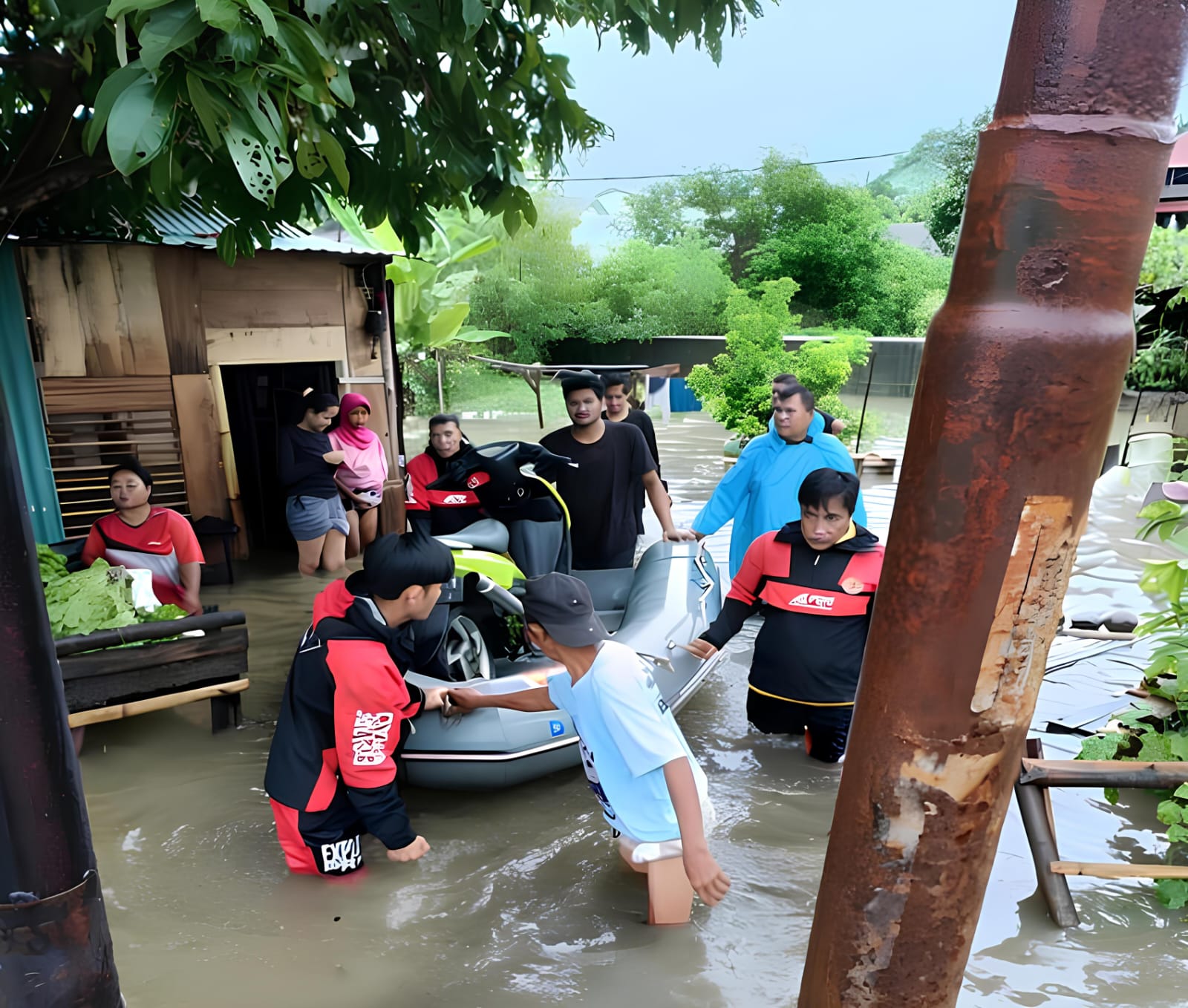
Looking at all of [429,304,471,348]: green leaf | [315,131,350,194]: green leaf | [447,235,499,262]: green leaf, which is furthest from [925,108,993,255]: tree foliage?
[315,131,350,194]: green leaf

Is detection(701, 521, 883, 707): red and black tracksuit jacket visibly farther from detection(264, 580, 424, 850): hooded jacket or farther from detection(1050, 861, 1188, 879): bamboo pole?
detection(264, 580, 424, 850): hooded jacket

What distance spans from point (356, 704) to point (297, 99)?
1.90 metres

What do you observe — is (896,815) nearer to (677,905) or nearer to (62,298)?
(677,905)

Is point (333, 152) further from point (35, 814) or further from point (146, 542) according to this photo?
point (146, 542)

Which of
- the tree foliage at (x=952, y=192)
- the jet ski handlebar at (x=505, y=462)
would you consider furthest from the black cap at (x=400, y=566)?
the tree foliage at (x=952, y=192)

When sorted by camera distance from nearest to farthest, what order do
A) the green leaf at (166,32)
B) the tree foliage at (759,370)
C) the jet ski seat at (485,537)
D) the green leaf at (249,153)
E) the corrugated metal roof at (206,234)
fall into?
the green leaf at (166,32)
the green leaf at (249,153)
the jet ski seat at (485,537)
the corrugated metal roof at (206,234)
the tree foliage at (759,370)

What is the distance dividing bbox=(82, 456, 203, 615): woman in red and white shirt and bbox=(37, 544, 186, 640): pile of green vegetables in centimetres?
35

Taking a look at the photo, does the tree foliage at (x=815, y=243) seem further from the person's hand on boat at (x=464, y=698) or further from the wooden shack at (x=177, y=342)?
the person's hand on boat at (x=464, y=698)

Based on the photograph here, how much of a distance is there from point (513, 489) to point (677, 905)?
2.41 m

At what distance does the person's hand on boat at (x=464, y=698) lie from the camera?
3350 millimetres

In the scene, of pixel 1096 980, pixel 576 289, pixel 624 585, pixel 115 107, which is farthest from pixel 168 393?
pixel 576 289

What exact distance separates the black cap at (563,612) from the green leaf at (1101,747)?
2.12 metres

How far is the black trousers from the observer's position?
3.86m

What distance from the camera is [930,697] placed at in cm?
88
